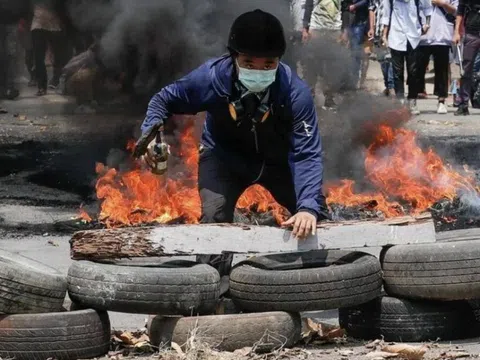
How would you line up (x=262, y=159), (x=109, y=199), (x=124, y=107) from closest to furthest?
(x=262, y=159) → (x=109, y=199) → (x=124, y=107)

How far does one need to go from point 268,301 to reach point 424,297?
0.83 metres

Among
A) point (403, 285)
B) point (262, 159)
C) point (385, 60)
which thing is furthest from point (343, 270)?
point (385, 60)

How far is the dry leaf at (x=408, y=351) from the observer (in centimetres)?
523

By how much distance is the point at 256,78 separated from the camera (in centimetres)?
567

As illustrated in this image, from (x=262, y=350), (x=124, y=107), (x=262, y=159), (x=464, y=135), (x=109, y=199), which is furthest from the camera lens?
(x=124, y=107)

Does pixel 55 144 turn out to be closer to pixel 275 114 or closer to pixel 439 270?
pixel 275 114

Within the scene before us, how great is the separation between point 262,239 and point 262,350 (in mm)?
561

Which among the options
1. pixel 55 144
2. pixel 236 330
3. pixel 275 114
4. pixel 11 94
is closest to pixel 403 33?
pixel 55 144

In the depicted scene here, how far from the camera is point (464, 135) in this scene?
14.1 m

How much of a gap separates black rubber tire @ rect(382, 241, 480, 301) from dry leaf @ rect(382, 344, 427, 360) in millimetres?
317

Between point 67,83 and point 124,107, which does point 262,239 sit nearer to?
point 124,107

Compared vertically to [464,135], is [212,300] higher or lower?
higher

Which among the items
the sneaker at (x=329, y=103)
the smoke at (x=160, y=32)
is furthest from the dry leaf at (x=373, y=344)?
the smoke at (x=160, y=32)

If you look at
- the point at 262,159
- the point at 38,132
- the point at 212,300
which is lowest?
the point at 38,132
